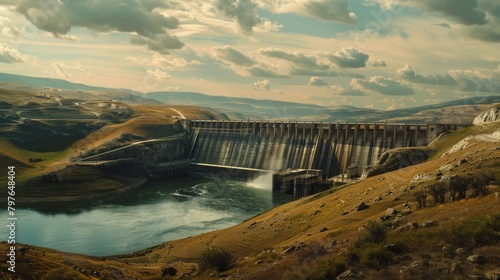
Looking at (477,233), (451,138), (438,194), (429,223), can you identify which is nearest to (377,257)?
(477,233)

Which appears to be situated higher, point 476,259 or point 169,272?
point 476,259

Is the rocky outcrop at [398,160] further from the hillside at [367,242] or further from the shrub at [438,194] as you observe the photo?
the shrub at [438,194]

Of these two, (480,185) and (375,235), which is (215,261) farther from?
(480,185)

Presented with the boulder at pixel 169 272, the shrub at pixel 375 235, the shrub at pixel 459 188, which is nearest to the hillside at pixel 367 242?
the shrub at pixel 375 235

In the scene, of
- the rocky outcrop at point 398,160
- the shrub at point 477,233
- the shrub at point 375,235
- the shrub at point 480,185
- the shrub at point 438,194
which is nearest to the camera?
the shrub at point 477,233

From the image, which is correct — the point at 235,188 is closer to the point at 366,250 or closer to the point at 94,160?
the point at 94,160

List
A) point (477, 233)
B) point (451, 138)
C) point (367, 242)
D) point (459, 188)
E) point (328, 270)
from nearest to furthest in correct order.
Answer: point (477, 233)
point (328, 270)
point (367, 242)
point (459, 188)
point (451, 138)

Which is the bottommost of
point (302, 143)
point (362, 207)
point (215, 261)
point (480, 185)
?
point (215, 261)

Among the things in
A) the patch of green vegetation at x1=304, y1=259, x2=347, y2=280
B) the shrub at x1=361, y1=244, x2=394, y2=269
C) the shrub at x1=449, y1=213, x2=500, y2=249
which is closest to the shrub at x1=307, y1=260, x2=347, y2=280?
the patch of green vegetation at x1=304, y1=259, x2=347, y2=280
